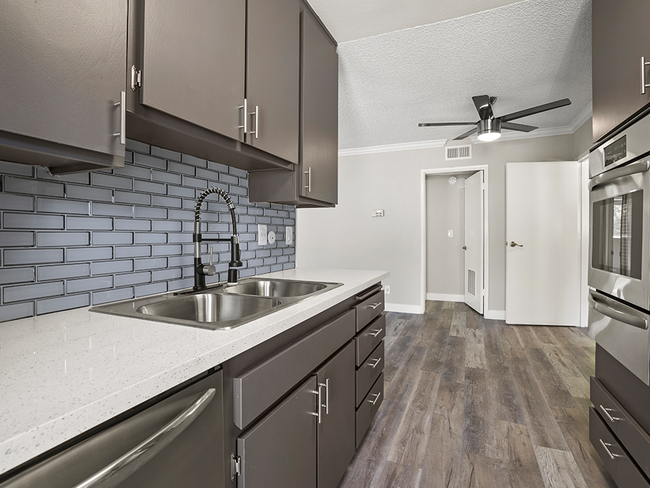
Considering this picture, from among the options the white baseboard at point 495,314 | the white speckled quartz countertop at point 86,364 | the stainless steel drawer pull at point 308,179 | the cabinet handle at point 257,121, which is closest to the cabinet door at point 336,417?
the white speckled quartz countertop at point 86,364

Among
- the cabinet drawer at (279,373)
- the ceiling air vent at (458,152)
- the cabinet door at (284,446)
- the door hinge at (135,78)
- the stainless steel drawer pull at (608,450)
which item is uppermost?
the ceiling air vent at (458,152)

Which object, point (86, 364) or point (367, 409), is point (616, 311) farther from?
point (86, 364)

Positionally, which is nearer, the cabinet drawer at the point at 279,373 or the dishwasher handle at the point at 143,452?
the dishwasher handle at the point at 143,452

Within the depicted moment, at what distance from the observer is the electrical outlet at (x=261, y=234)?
2.03m

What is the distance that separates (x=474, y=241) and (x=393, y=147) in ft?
6.00

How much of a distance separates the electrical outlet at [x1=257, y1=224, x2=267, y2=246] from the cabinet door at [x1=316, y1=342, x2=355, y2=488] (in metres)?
0.85

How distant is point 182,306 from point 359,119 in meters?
3.33

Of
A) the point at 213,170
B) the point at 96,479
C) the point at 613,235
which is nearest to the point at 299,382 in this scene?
the point at 96,479

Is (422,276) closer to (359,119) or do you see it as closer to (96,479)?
(359,119)

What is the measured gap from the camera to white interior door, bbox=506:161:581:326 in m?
4.15

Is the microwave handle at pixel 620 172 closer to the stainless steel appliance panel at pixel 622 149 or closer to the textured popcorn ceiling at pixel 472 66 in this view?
the stainless steel appliance panel at pixel 622 149

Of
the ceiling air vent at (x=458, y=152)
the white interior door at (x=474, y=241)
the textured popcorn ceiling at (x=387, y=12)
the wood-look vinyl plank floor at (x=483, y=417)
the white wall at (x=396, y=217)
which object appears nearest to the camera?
the wood-look vinyl plank floor at (x=483, y=417)

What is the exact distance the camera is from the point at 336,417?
1.37 m

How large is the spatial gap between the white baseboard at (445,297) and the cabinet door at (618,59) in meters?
4.60
